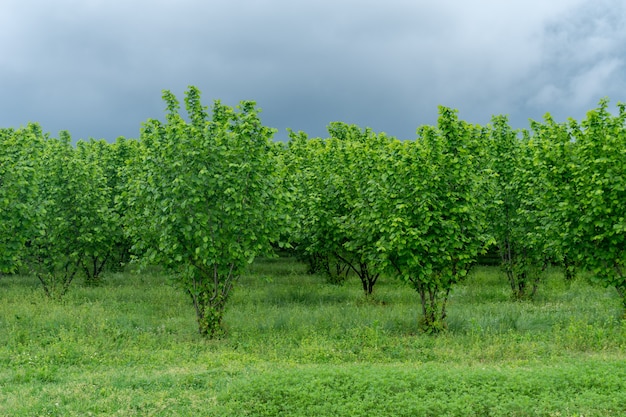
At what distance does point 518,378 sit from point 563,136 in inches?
348

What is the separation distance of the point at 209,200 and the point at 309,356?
15.1 ft

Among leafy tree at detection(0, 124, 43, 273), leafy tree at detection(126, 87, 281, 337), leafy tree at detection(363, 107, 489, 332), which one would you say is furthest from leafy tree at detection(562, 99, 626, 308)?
leafy tree at detection(0, 124, 43, 273)

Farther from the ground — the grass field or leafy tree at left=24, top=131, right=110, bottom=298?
leafy tree at left=24, top=131, right=110, bottom=298

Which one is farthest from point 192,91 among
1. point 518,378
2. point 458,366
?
point 518,378

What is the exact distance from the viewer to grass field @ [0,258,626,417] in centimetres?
880

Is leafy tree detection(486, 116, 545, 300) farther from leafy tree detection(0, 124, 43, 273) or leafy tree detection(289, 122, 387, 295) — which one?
leafy tree detection(0, 124, 43, 273)

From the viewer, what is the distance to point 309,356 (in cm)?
1220

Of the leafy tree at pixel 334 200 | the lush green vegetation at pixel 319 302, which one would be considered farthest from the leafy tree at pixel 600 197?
the leafy tree at pixel 334 200

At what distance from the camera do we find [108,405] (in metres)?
8.92

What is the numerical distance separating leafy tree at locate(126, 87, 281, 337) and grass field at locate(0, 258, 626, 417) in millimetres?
1132

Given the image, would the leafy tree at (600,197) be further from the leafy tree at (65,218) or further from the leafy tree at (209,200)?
the leafy tree at (65,218)

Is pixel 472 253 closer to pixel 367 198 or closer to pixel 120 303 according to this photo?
pixel 367 198

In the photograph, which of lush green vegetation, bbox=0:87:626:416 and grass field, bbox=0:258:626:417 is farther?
lush green vegetation, bbox=0:87:626:416

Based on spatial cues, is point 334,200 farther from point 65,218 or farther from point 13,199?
point 13,199
